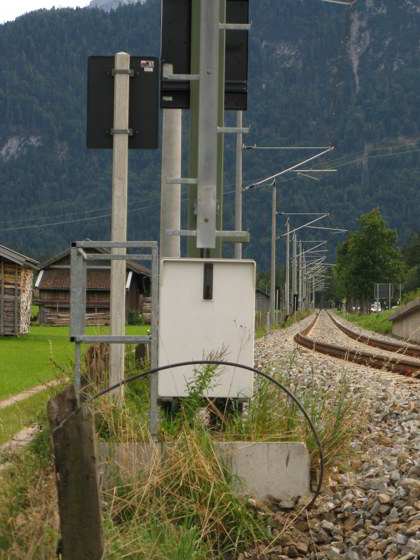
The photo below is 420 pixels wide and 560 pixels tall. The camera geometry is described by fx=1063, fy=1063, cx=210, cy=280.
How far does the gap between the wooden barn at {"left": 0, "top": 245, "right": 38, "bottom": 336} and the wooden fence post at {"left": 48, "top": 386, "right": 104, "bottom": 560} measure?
41.8 m

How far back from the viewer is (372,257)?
121 m

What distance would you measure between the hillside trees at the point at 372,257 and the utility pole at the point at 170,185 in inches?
4294

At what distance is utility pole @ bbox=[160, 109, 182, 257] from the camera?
40.4 ft

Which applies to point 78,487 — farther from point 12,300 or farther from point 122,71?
point 12,300

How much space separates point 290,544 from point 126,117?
3821mm

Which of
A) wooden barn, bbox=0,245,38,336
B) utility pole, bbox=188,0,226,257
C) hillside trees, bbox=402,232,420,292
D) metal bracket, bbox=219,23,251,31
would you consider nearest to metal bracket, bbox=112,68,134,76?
utility pole, bbox=188,0,226,257

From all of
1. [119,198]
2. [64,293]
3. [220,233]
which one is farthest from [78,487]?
[64,293]

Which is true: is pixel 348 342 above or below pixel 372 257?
below

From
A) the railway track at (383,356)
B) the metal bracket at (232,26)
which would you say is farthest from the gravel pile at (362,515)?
the metal bracket at (232,26)

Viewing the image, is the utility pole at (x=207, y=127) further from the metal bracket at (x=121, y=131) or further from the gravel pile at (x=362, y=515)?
the gravel pile at (x=362, y=515)

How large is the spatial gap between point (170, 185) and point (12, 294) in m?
35.9

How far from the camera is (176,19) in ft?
29.7

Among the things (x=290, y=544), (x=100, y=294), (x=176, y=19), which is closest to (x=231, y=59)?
(x=176, y=19)

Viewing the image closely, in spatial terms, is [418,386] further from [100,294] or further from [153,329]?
[100,294]
